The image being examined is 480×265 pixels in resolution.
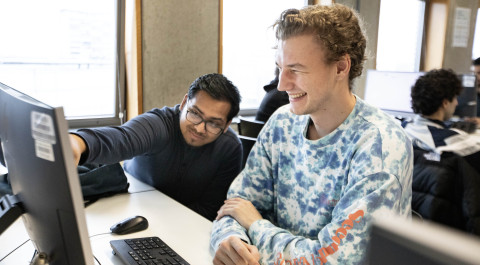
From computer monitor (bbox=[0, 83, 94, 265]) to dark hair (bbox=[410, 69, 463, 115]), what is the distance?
7.39 ft

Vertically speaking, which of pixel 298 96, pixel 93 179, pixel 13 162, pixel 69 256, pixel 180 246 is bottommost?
pixel 180 246

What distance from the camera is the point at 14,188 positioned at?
3.02 feet

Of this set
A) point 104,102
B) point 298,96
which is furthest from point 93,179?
point 104,102

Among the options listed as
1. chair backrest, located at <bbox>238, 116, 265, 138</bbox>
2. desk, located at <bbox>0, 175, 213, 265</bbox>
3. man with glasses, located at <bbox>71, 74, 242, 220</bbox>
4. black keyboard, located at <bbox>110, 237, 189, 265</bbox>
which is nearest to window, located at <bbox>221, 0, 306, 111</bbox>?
chair backrest, located at <bbox>238, 116, 265, 138</bbox>

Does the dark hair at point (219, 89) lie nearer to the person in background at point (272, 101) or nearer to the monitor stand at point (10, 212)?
the monitor stand at point (10, 212)

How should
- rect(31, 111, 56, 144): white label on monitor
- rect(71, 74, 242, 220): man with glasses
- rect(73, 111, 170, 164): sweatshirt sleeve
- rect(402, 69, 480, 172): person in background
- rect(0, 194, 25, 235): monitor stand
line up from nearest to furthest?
1. rect(31, 111, 56, 144): white label on monitor
2. rect(0, 194, 25, 235): monitor stand
3. rect(73, 111, 170, 164): sweatshirt sleeve
4. rect(71, 74, 242, 220): man with glasses
5. rect(402, 69, 480, 172): person in background

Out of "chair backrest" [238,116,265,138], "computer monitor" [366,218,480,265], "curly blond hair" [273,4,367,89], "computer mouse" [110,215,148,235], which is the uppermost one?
"curly blond hair" [273,4,367,89]

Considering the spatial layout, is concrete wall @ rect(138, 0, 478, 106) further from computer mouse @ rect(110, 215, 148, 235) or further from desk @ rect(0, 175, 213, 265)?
computer mouse @ rect(110, 215, 148, 235)

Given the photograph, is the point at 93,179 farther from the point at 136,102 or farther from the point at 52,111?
the point at 136,102

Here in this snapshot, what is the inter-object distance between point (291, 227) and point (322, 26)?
653 millimetres

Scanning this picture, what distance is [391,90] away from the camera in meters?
3.77

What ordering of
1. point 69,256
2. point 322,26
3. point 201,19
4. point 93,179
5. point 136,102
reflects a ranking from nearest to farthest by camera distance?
1. point 69,256
2. point 322,26
3. point 93,179
4. point 136,102
5. point 201,19

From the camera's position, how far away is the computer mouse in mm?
1380

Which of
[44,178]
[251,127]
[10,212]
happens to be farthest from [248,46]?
[44,178]
